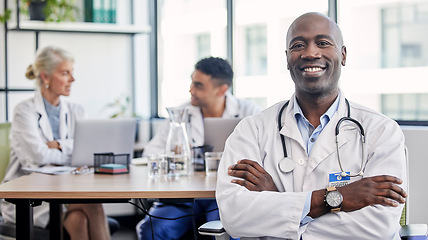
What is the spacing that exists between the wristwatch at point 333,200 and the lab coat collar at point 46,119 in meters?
2.27

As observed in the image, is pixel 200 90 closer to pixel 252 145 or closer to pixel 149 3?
pixel 252 145

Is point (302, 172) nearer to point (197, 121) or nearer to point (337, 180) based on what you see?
point (337, 180)

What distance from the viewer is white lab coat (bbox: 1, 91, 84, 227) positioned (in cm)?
343

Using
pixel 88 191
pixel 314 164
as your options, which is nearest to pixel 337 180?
pixel 314 164

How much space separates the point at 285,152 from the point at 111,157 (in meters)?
1.15

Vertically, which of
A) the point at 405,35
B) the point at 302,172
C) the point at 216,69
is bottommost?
the point at 302,172

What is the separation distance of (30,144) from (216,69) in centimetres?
124

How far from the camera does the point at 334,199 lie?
6.25 feet

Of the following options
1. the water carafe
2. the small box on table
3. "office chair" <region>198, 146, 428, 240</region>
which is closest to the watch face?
"office chair" <region>198, 146, 428, 240</region>

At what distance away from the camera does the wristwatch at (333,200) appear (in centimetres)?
190

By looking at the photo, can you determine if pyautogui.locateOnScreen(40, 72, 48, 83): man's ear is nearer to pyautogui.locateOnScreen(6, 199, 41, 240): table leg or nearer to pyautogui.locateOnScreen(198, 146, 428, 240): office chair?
pyautogui.locateOnScreen(6, 199, 41, 240): table leg

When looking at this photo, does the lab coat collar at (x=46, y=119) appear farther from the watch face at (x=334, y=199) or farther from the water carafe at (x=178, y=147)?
the watch face at (x=334, y=199)

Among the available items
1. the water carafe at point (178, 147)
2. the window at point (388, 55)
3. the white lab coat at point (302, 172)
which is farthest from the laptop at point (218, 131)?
the window at point (388, 55)

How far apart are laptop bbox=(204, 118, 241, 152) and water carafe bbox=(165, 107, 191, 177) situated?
26 centimetres
